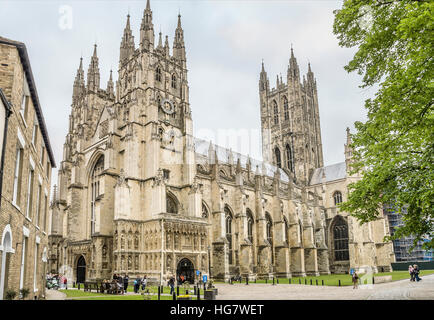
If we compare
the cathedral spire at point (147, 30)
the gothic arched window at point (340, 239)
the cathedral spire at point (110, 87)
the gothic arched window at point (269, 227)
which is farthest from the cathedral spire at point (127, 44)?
the gothic arched window at point (340, 239)

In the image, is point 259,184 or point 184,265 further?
point 259,184

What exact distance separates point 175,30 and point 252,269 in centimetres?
2931

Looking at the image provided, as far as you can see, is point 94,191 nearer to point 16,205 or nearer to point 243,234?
point 243,234

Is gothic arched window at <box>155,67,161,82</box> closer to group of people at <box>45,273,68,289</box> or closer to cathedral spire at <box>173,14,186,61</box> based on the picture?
cathedral spire at <box>173,14,186,61</box>

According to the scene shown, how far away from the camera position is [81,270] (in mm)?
35094

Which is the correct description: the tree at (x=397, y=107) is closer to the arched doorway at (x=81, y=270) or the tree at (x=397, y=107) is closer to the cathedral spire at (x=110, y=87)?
the arched doorway at (x=81, y=270)

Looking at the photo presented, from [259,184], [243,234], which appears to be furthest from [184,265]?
[259,184]

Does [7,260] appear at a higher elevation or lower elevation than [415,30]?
lower

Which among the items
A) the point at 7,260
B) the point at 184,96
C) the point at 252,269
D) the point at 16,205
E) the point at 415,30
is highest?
the point at 184,96

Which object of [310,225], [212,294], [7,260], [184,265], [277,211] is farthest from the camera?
[310,225]

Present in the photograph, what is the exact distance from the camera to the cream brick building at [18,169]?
10.5 metres

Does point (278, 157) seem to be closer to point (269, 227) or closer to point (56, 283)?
point (269, 227)

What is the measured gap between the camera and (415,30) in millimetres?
9086

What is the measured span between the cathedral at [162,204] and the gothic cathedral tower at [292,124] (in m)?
13.7
